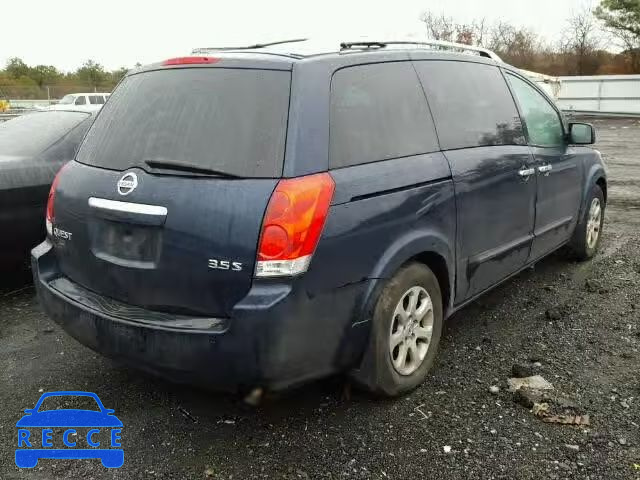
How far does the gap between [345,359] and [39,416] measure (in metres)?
1.64

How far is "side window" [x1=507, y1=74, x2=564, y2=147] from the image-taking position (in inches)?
176

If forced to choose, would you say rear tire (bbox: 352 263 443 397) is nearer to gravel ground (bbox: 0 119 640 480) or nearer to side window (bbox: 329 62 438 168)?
gravel ground (bbox: 0 119 640 480)

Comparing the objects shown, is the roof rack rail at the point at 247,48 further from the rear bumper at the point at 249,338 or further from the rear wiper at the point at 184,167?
the rear bumper at the point at 249,338

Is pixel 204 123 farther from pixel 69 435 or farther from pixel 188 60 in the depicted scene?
pixel 69 435

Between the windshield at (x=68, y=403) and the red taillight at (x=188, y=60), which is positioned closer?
the red taillight at (x=188, y=60)

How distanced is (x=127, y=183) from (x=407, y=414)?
5.89 ft

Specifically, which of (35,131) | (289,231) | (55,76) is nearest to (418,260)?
(289,231)

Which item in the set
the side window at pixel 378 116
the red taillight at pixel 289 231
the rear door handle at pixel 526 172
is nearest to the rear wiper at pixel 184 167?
the red taillight at pixel 289 231

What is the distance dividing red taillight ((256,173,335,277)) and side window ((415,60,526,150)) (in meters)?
1.21

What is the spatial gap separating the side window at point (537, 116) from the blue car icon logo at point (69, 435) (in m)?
3.34

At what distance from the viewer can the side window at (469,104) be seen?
3.55m

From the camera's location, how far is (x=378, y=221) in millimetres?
2883

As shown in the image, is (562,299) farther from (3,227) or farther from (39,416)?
(3,227)

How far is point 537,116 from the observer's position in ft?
15.2
